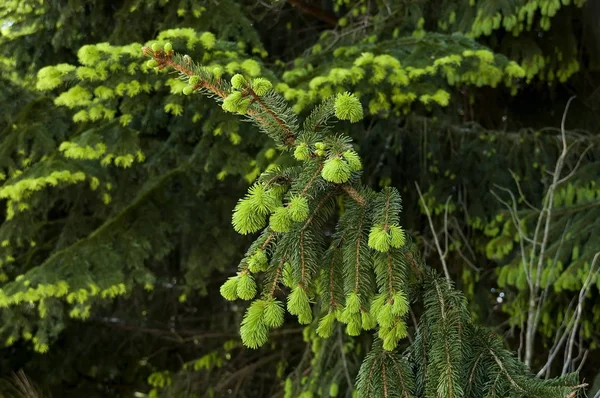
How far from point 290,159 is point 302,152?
1400 millimetres

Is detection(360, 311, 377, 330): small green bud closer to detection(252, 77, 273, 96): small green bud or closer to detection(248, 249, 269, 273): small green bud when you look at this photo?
detection(248, 249, 269, 273): small green bud

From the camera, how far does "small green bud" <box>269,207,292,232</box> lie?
1622 millimetres

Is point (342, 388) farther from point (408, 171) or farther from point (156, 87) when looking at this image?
point (156, 87)

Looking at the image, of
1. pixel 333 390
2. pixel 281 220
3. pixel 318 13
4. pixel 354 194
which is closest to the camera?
pixel 281 220

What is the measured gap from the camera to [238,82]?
1.69 meters

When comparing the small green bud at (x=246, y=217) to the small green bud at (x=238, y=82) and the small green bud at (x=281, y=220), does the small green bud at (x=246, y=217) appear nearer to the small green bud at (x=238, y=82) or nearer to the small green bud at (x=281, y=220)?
the small green bud at (x=281, y=220)

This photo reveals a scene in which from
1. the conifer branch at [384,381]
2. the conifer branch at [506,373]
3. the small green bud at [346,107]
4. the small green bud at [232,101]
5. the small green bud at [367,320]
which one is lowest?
the conifer branch at [384,381]

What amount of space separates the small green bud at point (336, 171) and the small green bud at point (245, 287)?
307 millimetres

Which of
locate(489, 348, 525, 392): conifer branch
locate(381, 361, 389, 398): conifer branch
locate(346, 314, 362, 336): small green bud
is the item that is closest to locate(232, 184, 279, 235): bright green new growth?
locate(346, 314, 362, 336): small green bud

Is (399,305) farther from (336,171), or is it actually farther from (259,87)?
(259,87)

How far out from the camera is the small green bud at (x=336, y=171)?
1.65 m

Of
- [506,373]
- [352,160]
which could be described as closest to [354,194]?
[352,160]

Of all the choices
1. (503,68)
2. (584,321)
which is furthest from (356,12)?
(584,321)

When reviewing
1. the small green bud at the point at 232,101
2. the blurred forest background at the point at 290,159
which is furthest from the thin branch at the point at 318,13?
the small green bud at the point at 232,101
